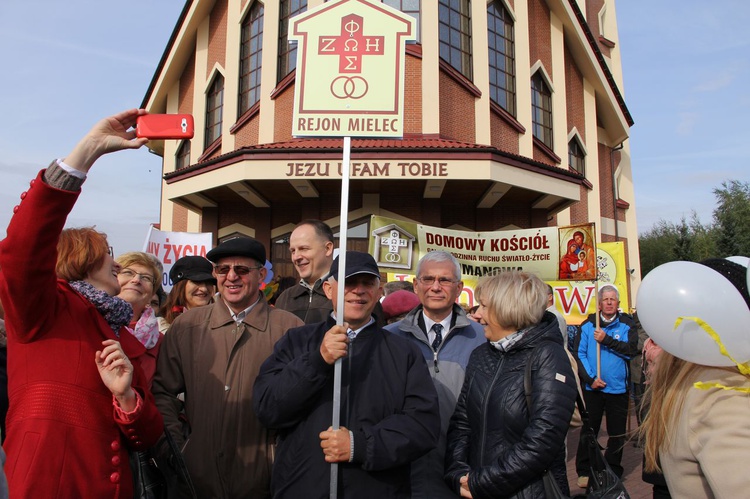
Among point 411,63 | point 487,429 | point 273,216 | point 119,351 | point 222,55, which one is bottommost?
point 487,429

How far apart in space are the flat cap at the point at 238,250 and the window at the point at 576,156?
18375 mm

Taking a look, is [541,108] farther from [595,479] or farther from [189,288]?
[595,479]

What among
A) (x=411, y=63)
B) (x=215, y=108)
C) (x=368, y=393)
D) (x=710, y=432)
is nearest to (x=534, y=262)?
(x=411, y=63)

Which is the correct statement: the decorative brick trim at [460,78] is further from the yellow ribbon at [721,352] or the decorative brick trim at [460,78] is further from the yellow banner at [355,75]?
the yellow ribbon at [721,352]

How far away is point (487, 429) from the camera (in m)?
2.67

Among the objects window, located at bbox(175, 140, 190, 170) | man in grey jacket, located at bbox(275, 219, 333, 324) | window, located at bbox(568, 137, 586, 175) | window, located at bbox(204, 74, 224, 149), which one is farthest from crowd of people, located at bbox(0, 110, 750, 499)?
window, located at bbox(568, 137, 586, 175)

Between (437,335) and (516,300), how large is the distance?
2.41ft

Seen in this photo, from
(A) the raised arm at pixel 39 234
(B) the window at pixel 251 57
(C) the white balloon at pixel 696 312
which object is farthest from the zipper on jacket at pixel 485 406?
(B) the window at pixel 251 57

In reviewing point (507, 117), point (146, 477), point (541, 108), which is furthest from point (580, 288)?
point (146, 477)

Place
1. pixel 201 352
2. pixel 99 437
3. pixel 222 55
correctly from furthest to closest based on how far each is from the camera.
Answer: pixel 222 55
pixel 201 352
pixel 99 437

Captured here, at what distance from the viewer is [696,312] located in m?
1.81

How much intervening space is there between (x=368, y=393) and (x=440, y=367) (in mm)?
715

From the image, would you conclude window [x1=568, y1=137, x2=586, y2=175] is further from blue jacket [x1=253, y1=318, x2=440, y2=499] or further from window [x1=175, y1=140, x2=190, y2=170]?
blue jacket [x1=253, y1=318, x2=440, y2=499]

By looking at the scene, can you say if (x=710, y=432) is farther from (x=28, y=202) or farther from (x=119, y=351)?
(x=28, y=202)
